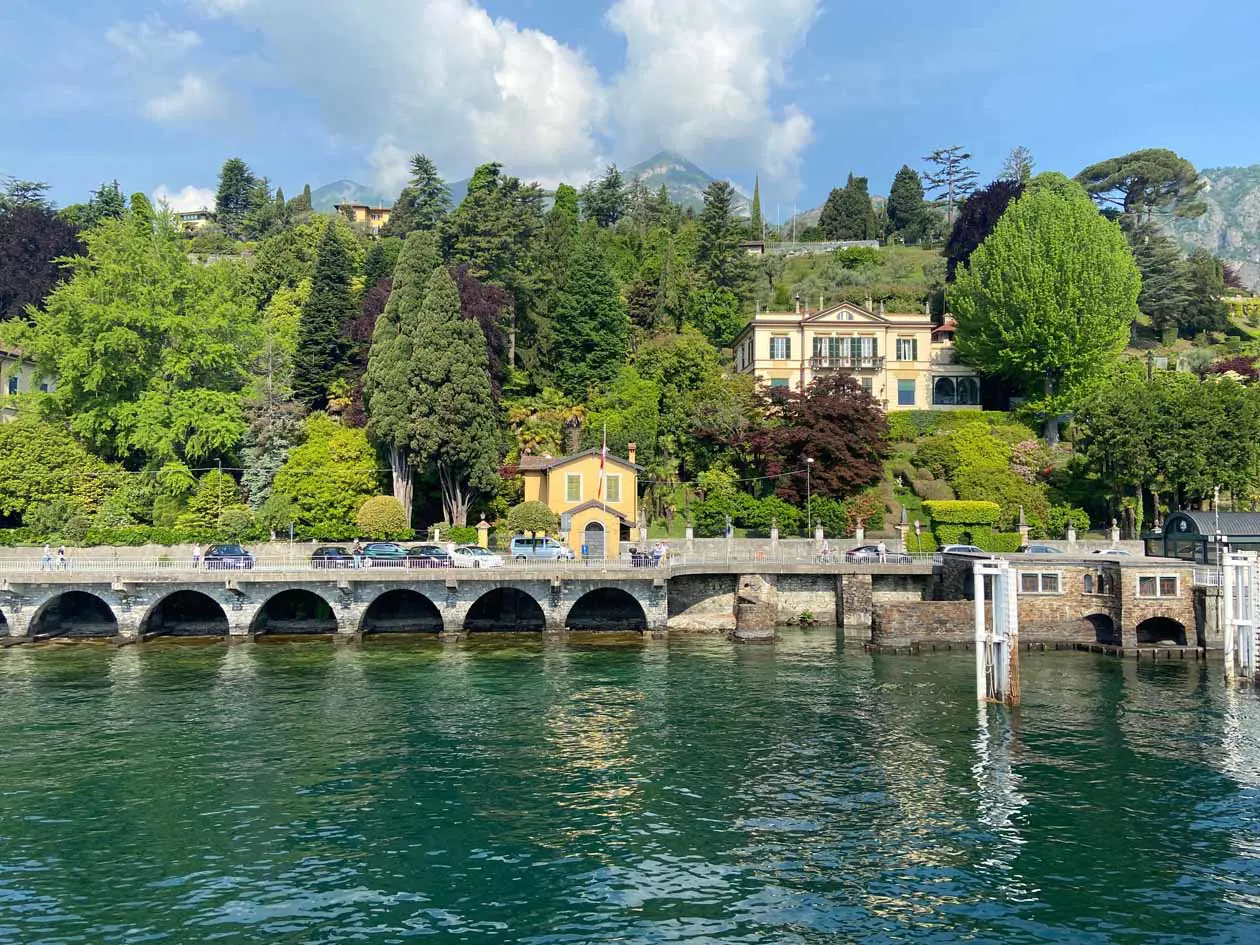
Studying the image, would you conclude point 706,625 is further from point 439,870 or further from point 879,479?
point 439,870

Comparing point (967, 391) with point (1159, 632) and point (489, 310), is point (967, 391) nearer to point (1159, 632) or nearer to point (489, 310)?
point (1159, 632)

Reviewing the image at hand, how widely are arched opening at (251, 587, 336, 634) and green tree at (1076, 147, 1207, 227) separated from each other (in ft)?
354

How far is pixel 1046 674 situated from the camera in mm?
40875

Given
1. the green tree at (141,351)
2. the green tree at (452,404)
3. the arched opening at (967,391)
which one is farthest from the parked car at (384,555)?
the arched opening at (967,391)

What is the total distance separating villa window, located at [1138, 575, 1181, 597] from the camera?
44.9 m

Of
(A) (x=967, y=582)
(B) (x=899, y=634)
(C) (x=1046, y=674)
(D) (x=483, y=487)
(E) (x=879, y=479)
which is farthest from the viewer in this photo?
(E) (x=879, y=479)

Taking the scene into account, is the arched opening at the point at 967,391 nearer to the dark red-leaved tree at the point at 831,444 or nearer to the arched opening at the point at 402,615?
the dark red-leaved tree at the point at 831,444

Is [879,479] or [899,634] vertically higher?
[879,479]

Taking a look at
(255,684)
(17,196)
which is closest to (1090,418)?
(255,684)

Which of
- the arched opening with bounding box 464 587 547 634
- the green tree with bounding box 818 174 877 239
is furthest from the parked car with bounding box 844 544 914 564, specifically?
the green tree with bounding box 818 174 877 239

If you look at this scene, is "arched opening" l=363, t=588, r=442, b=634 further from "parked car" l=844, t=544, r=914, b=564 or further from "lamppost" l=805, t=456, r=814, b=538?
"lamppost" l=805, t=456, r=814, b=538

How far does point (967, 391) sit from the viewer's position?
80.2m

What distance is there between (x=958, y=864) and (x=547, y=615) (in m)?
29.8

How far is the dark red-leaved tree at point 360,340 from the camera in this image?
65688mm
